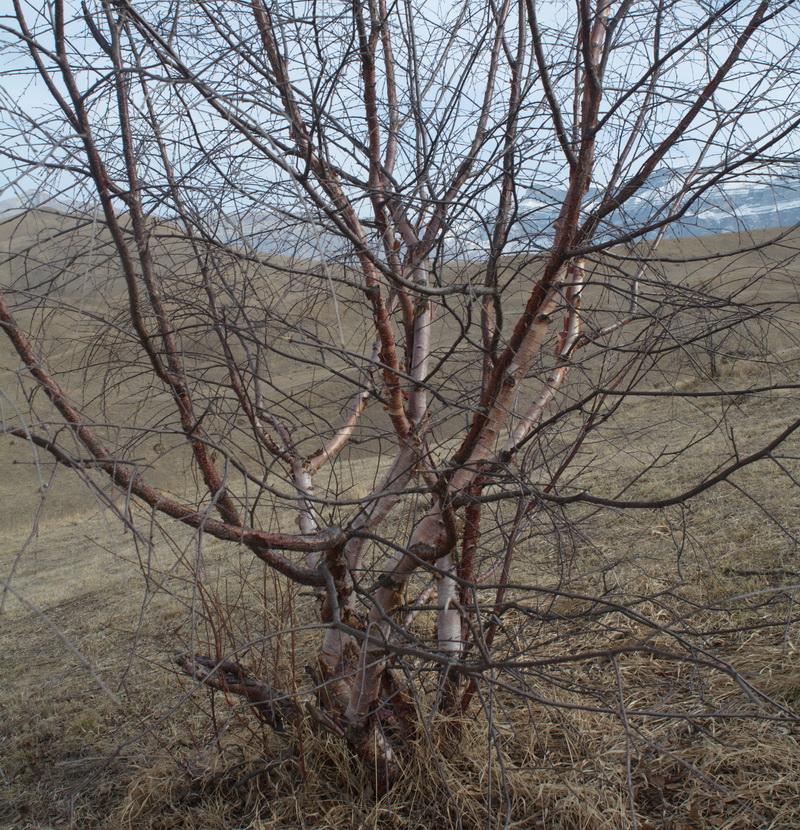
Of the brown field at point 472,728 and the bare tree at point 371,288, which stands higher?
the bare tree at point 371,288

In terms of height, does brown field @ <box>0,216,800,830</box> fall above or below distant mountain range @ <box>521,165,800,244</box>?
below

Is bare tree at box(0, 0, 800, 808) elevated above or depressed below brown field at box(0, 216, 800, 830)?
above

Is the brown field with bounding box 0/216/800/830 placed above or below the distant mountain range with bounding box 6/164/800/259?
below

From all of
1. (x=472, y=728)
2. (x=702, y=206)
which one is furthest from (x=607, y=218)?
(x=472, y=728)

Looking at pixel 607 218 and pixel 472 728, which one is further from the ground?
pixel 607 218

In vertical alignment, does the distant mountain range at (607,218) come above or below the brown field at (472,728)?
above

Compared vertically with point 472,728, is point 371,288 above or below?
above

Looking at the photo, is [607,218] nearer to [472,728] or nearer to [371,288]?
[371,288]

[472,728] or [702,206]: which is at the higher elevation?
[702,206]

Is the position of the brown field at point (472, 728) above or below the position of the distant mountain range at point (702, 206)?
below

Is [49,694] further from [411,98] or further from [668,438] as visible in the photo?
[668,438]

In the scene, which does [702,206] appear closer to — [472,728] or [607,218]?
[607,218]

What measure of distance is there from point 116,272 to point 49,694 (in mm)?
3636

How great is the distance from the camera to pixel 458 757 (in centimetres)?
297
